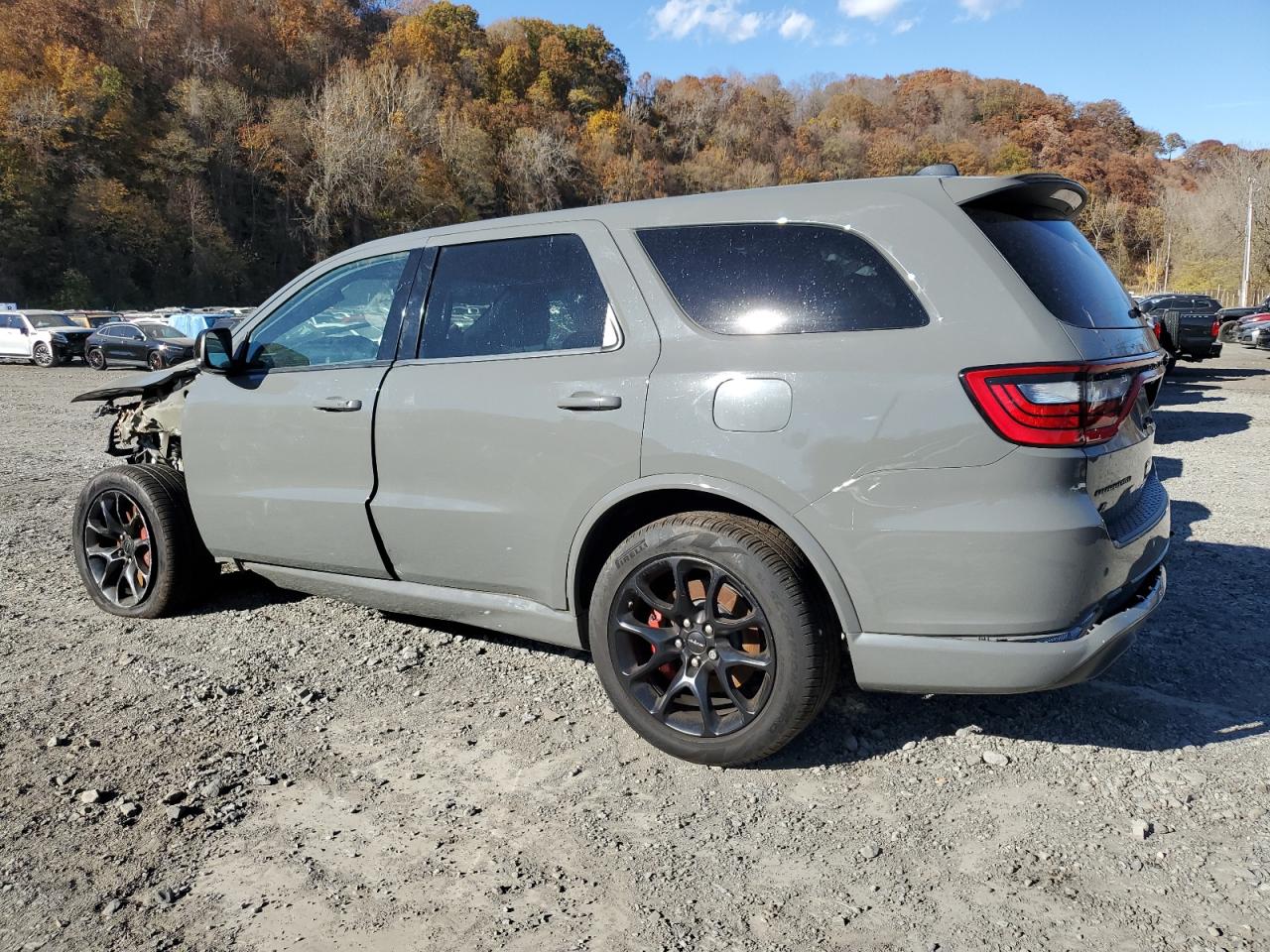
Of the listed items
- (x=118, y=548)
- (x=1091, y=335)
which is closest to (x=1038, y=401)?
(x=1091, y=335)

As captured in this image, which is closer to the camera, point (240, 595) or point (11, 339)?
point (240, 595)

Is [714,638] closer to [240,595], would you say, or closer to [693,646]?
[693,646]

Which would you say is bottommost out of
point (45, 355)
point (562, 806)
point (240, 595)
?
point (562, 806)

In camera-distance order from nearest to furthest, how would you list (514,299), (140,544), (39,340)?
(514,299)
(140,544)
(39,340)

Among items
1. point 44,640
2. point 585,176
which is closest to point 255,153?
point 585,176

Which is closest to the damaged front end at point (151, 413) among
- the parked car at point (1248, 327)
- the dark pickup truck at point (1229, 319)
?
the dark pickup truck at point (1229, 319)

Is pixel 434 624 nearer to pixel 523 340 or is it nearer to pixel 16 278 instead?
pixel 523 340

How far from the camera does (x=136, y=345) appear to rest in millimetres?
23828

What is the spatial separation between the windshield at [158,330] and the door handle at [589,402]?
23.7 m

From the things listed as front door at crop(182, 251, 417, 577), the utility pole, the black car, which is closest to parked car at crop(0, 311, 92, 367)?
the black car

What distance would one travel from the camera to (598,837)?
2.74 metres

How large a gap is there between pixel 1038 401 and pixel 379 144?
64245mm

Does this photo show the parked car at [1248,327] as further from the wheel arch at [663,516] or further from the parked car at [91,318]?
the parked car at [91,318]

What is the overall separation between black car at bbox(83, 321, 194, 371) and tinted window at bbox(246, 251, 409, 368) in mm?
20941
